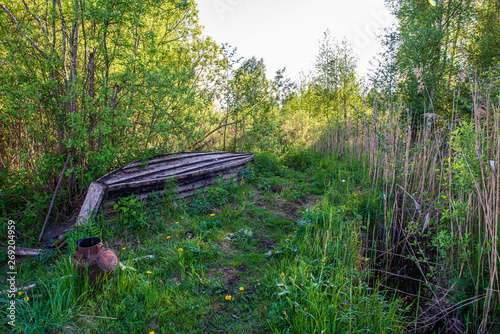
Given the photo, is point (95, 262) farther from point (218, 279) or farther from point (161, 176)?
point (161, 176)

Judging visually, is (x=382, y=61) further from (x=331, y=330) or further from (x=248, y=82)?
(x=331, y=330)

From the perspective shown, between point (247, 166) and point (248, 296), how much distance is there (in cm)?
340

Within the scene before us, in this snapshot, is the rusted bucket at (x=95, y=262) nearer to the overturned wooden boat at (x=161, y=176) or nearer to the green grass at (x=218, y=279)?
the green grass at (x=218, y=279)

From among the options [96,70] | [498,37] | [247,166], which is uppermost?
[498,37]

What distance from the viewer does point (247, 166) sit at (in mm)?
5406

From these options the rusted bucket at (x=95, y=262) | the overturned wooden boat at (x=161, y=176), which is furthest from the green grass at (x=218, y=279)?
the overturned wooden boat at (x=161, y=176)

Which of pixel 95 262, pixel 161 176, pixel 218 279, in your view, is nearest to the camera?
pixel 95 262

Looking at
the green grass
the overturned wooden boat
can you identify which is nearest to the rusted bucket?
the green grass

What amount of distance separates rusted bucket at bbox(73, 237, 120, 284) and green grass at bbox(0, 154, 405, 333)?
0.08m

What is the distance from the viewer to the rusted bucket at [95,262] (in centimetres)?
210

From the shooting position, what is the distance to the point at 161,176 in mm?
3717

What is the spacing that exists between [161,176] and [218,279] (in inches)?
73.5

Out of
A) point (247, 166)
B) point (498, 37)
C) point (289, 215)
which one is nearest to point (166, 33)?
point (247, 166)

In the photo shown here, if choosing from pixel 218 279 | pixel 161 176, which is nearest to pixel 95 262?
pixel 218 279
